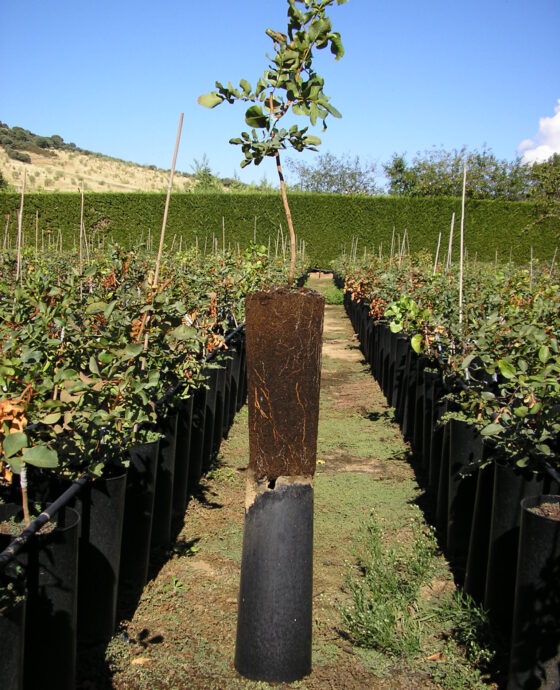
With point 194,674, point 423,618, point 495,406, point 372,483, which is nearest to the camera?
point 194,674

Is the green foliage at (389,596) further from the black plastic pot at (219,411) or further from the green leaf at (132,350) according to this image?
the black plastic pot at (219,411)

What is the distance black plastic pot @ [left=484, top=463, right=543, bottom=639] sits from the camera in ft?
8.59

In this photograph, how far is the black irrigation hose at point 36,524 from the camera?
1663mm

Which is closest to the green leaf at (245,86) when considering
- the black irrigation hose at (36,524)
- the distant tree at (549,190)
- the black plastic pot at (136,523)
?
the black irrigation hose at (36,524)

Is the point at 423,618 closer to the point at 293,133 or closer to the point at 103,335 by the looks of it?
the point at 103,335

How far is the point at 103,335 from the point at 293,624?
1321 mm

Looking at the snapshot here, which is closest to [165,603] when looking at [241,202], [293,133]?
[293,133]

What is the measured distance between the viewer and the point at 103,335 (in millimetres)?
2893

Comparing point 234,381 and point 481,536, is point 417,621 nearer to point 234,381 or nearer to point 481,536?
point 481,536

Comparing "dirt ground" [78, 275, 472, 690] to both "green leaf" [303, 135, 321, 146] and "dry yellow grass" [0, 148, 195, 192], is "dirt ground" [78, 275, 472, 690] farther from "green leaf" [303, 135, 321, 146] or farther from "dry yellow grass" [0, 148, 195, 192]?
"dry yellow grass" [0, 148, 195, 192]

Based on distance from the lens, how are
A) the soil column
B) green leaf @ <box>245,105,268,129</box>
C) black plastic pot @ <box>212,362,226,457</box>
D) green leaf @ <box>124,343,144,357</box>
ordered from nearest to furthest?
green leaf @ <box>245,105,268,129</box>
the soil column
green leaf @ <box>124,343,144,357</box>
black plastic pot @ <box>212,362,226,457</box>

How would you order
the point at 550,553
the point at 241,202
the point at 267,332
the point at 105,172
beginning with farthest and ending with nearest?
the point at 105,172 → the point at 241,202 → the point at 267,332 → the point at 550,553

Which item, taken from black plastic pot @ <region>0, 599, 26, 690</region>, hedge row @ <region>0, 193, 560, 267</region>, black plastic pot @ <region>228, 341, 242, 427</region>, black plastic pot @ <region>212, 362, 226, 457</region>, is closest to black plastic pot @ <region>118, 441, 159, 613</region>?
black plastic pot @ <region>0, 599, 26, 690</region>

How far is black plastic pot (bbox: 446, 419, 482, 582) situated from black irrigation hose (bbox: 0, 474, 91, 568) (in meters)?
1.85
